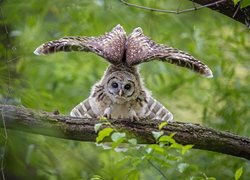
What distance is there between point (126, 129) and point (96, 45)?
654mm

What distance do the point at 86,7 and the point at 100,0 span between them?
0.15 m

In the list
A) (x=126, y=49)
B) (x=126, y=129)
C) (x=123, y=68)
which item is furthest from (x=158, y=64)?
(x=126, y=129)

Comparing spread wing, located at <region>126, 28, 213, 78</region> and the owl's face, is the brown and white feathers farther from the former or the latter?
the owl's face

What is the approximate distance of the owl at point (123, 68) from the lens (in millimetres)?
5688

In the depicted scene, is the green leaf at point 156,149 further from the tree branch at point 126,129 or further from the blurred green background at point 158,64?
the blurred green background at point 158,64

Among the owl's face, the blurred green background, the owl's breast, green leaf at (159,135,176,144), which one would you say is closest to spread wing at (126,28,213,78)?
the owl's face

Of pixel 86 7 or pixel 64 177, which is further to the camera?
pixel 86 7

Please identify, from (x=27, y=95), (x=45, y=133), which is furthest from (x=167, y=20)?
(x=45, y=133)

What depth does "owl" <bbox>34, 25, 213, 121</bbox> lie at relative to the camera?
5.69 m

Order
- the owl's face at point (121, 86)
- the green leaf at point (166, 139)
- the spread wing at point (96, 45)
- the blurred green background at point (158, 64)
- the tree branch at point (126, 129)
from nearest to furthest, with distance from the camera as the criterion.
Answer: the green leaf at point (166, 139) → the tree branch at point (126, 129) → the spread wing at point (96, 45) → the owl's face at point (121, 86) → the blurred green background at point (158, 64)

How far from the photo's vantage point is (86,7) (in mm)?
8539

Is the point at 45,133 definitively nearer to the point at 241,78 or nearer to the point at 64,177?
the point at 64,177

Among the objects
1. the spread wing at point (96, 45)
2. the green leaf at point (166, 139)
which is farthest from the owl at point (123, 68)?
the green leaf at point (166, 139)

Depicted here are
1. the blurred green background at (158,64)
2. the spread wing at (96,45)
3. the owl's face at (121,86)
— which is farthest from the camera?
the blurred green background at (158,64)
